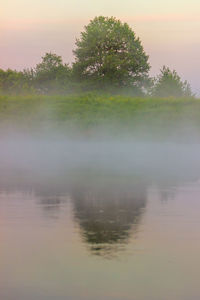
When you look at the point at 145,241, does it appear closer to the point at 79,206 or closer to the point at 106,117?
the point at 79,206

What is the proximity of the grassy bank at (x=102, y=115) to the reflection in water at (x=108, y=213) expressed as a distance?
19.9 meters

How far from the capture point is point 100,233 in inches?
388

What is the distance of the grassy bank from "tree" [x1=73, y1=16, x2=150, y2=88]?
3889 cm

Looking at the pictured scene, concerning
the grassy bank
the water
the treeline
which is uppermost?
the treeline

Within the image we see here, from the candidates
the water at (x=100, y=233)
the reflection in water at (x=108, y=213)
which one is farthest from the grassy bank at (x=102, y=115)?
the reflection in water at (x=108, y=213)

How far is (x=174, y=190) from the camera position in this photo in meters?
15.5

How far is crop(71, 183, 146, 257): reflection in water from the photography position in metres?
9.13

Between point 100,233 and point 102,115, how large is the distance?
27.3m

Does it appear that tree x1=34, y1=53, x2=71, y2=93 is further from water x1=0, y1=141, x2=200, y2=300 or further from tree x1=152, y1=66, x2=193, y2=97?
water x1=0, y1=141, x2=200, y2=300

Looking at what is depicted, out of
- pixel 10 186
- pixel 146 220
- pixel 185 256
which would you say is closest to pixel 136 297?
pixel 185 256

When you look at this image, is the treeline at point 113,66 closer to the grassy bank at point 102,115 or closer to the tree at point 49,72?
the tree at point 49,72

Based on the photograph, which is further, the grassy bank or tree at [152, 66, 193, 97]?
tree at [152, 66, 193, 97]

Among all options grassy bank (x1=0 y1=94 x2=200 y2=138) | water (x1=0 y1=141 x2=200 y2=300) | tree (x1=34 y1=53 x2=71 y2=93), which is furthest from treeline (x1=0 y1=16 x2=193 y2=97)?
water (x1=0 y1=141 x2=200 y2=300)

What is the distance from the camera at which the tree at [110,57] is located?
256 feet
